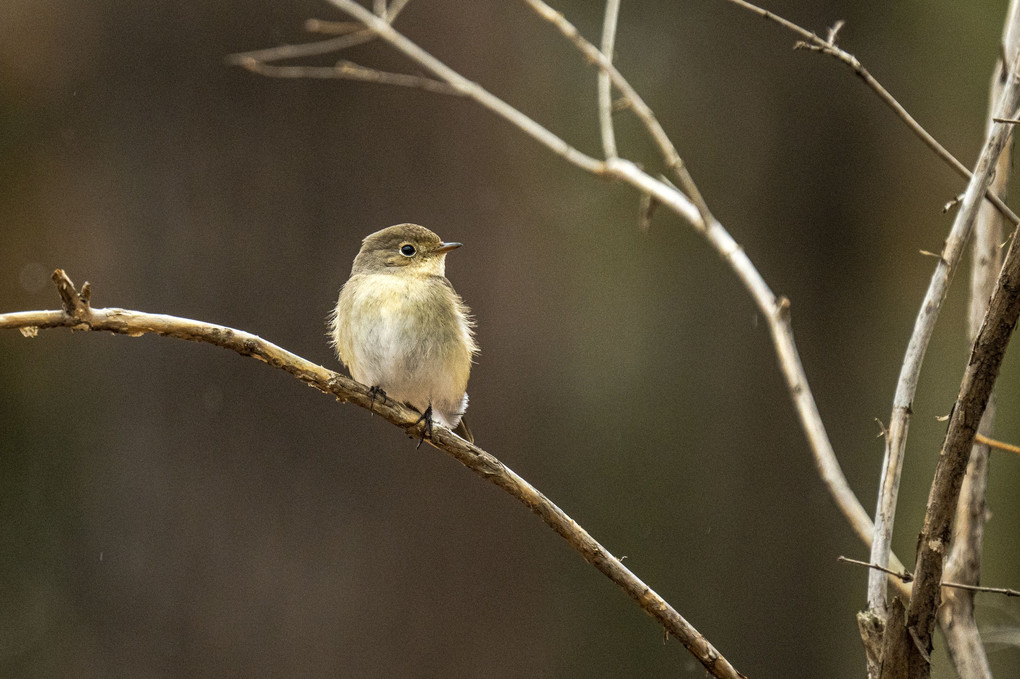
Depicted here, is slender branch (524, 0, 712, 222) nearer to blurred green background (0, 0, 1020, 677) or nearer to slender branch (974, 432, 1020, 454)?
slender branch (974, 432, 1020, 454)

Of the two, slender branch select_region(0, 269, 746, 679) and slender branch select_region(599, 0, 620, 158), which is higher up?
slender branch select_region(599, 0, 620, 158)

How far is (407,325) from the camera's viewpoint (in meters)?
2.92

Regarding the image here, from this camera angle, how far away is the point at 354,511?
432 centimetres

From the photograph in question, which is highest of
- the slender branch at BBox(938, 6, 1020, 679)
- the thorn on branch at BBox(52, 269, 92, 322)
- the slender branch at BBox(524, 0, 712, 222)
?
the slender branch at BBox(524, 0, 712, 222)

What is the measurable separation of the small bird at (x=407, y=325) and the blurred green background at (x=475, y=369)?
1118mm

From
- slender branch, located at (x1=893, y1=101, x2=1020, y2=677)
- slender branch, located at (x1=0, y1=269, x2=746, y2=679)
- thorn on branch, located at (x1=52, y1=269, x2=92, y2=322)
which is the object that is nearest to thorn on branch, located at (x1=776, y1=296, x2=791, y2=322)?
slender branch, located at (x1=893, y1=101, x2=1020, y2=677)

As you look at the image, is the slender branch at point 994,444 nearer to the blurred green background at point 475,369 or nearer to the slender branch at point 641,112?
the slender branch at point 641,112

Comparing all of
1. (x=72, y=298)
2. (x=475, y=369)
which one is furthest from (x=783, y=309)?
(x=475, y=369)

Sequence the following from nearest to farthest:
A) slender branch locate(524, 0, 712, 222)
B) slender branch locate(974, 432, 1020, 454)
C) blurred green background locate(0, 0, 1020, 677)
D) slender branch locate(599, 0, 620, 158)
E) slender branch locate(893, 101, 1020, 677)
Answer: slender branch locate(893, 101, 1020, 677) < slender branch locate(974, 432, 1020, 454) < slender branch locate(524, 0, 712, 222) < slender branch locate(599, 0, 620, 158) < blurred green background locate(0, 0, 1020, 677)

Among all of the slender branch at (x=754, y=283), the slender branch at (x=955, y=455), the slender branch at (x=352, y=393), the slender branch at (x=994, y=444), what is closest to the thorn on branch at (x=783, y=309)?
the slender branch at (x=754, y=283)

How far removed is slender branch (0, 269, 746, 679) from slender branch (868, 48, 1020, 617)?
0.37m

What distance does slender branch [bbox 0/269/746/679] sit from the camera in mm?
1603

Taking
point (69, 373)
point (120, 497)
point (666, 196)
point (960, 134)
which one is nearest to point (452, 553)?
point (120, 497)

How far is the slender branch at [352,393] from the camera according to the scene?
160 cm
